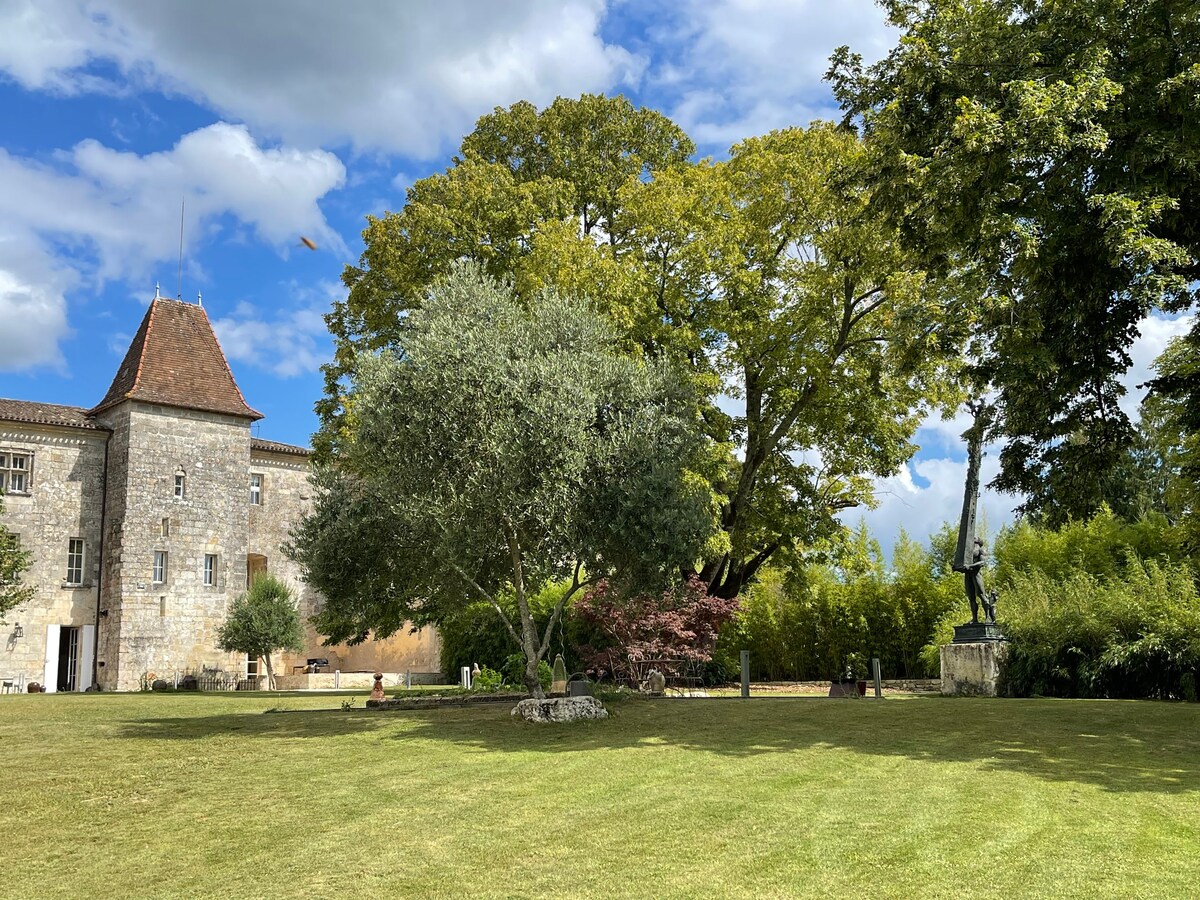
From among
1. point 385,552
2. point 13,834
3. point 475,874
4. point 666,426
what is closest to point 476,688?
point 385,552

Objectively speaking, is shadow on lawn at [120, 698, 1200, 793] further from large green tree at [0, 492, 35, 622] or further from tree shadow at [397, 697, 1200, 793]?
large green tree at [0, 492, 35, 622]

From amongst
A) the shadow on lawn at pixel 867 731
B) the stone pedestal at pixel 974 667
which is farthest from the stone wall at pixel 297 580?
the stone pedestal at pixel 974 667

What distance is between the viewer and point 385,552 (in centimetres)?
1964

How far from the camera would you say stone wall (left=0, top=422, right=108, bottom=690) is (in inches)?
1463

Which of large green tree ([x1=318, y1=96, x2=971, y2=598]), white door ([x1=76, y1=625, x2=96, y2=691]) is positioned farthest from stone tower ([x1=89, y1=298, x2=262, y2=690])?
large green tree ([x1=318, y1=96, x2=971, y2=598])

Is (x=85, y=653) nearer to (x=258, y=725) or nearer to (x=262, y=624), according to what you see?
(x=262, y=624)

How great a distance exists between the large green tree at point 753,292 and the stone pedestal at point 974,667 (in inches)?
205

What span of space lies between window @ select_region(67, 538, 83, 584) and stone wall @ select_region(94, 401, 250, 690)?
1.07 metres

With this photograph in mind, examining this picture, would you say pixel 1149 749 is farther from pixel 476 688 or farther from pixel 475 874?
pixel 476 688

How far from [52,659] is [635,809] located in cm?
3531

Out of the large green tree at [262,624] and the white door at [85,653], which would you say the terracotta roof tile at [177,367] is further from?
the white door at [85,653]

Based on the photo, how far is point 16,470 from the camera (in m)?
38.0

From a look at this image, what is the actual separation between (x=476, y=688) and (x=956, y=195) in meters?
17.1

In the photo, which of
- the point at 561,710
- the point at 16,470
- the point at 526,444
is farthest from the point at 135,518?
the point at 526,444
